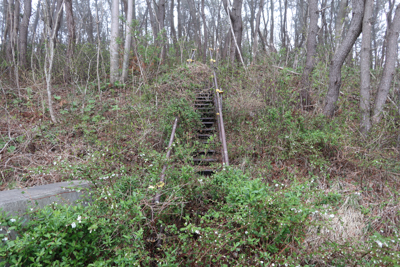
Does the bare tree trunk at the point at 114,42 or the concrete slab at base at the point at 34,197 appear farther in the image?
the bare tree trunk at the point at 114,42

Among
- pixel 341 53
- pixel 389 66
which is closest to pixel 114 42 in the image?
pixel 341 53

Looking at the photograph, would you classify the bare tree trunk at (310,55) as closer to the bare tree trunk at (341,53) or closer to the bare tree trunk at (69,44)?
the bare tree trunk at (341,53)

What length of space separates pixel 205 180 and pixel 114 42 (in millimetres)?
9285

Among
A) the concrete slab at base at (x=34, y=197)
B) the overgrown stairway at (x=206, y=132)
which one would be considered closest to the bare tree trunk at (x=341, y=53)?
the overgrown stairway at (x=206, y=132)

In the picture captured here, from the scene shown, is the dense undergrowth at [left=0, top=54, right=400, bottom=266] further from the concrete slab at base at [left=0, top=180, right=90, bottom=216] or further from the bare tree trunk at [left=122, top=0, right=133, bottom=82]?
the bare tree trunk at [left=122, top=0, right=133, bottom=82]

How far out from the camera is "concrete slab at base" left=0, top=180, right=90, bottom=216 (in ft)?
9.19

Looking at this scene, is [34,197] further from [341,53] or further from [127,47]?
[127,47]

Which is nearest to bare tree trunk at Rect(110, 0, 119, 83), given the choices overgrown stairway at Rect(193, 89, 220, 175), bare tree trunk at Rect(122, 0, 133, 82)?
bare tree trunk at Rect(122, 0, 133, 82)

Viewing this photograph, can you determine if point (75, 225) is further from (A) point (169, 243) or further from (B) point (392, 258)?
(B) point (392, 258)

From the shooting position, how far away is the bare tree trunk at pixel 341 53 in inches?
243

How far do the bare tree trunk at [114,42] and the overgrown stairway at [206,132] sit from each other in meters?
4.48

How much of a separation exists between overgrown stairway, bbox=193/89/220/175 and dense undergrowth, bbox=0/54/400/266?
30cm

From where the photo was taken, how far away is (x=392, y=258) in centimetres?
227

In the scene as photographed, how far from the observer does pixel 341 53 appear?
20.8 feet
